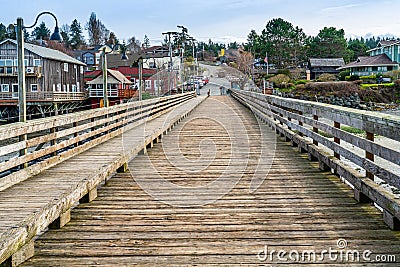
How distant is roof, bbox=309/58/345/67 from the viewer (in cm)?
7812

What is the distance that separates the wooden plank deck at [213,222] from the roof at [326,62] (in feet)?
240

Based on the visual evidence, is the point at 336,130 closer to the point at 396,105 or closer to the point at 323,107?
the point at 323,107

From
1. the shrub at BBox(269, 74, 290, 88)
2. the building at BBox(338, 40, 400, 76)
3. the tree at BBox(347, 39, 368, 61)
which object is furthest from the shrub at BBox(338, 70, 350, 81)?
the tree at BBox(347, 39, 368, 61)

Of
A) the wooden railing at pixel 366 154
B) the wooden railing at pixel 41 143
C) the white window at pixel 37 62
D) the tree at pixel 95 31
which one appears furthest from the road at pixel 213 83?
the wooden railing at pixel 366 154

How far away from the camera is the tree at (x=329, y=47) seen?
85562mm

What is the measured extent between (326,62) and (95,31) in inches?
2795

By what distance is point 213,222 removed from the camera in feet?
15.8

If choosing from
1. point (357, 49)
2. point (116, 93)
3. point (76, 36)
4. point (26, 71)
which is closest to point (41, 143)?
point (26, 71)

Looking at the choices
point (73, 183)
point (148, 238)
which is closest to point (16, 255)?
point (148, 238)

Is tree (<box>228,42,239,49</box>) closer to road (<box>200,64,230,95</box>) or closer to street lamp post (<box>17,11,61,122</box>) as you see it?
road (<box>200,64,230,95</box>)

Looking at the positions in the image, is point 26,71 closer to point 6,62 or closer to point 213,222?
point 6,62

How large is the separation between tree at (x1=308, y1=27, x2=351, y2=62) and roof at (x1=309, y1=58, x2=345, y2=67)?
4576 mm

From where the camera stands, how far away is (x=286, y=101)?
35.7 feet

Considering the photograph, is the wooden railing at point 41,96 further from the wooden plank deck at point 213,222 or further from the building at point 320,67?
the building at point 320,67
